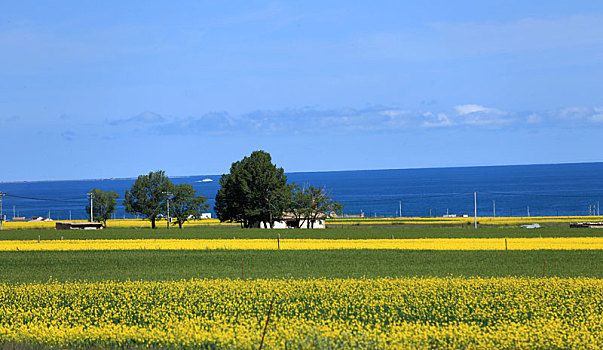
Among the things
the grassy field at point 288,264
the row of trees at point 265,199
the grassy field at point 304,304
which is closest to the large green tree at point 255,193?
the row of trees at point 265,199

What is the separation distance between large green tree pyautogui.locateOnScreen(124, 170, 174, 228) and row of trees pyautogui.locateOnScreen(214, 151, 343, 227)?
1687cm

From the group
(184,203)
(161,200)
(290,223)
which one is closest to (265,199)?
(290,223)

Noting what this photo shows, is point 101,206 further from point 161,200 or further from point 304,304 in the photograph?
point 304,304

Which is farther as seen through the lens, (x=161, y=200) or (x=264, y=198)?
(x=161, y=200)

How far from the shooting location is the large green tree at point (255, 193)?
111m

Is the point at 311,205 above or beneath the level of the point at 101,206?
beneath

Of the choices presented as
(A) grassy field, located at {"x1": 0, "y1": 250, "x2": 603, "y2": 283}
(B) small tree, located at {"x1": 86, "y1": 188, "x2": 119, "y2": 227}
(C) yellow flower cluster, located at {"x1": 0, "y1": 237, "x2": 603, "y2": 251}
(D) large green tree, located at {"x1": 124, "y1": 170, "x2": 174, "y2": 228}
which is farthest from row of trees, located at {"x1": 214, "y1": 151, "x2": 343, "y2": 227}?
(A) grassy field, located at {"x1": 0, "y1": 250, "x2": 603, "y2": 283}

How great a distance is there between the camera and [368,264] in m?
38.7

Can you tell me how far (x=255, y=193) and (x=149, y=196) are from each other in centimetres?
3208

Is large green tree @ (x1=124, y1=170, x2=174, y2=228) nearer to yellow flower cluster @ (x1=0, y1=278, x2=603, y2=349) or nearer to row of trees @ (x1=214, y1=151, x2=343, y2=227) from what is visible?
row of trees @ (x1=214, y1=151, x2=343, y2=227)

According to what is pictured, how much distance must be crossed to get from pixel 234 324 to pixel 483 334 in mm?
6416

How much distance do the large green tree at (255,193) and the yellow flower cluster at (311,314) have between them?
82.4 metres

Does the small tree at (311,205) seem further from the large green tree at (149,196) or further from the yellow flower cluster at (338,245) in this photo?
the yellow flower cluster at (338,245)

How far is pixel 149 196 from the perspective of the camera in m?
135
